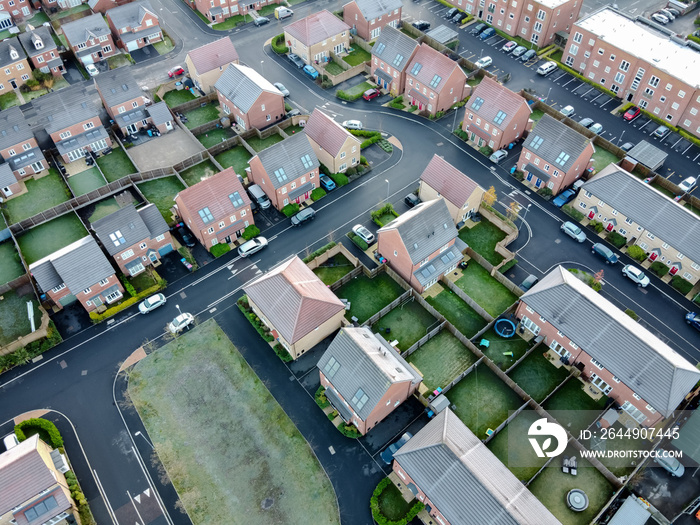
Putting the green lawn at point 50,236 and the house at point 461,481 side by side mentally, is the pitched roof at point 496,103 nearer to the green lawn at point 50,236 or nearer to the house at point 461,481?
the house at point 461,481

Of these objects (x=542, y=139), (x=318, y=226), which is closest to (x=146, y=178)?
(x=318, y=226)

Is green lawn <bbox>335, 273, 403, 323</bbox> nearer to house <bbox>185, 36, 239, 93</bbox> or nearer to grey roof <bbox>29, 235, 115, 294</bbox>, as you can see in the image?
grey roof <bbox>29, 235, 115, 294</bbox>

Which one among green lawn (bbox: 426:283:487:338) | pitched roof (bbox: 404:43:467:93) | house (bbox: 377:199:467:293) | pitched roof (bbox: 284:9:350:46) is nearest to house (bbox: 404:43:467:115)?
pitched roof (bbox: 404:43:467:93)

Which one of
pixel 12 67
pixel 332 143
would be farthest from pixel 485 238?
pixel 12 67

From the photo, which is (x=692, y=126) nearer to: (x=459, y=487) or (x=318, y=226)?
(x=318, y=226)

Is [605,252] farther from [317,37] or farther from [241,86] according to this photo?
[317,37]
